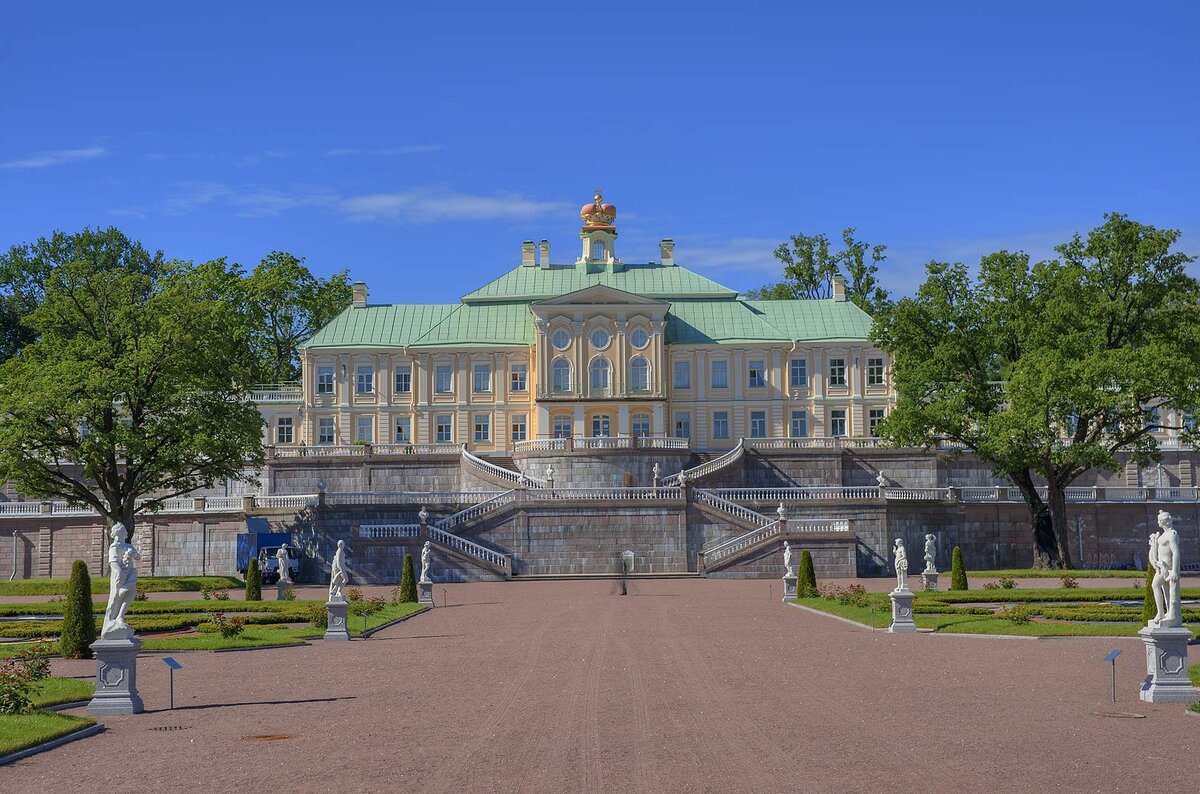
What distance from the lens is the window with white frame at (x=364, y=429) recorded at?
254 feet

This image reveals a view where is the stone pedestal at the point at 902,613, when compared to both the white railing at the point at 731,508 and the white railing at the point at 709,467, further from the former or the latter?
the white railing at the point at 709,467

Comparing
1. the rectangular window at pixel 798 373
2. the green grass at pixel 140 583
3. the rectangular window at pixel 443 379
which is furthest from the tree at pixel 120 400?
the rectangular window at pixel 798 373

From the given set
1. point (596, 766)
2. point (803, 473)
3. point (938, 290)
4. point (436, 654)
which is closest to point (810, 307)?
point (803, 473)

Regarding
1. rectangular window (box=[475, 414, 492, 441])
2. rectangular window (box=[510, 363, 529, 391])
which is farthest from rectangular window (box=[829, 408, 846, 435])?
rectangular window (box=[475, 414, 492, 441])

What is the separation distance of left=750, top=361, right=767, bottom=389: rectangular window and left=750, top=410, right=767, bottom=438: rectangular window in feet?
4.70

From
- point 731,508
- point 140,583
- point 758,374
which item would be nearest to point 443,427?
point 758,374

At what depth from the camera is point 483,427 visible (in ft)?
255

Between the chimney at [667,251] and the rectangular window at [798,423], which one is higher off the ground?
the chimney at [667,251]

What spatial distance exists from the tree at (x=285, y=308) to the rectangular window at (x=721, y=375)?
990 inches

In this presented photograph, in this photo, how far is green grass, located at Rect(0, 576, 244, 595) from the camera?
5203 cm

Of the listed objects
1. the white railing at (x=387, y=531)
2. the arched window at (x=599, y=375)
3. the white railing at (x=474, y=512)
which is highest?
the arched window at (x=599, y=375)

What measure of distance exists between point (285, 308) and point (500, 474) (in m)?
29.6

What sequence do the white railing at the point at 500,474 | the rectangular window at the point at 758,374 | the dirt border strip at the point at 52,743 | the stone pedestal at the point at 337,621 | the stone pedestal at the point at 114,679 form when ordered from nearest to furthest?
the dirt border strip at the point at 52,743 < the stone pedestal at the point at 114,679 < the stone pedestal at the point at 337,621 < the white railing at the point at 500,474 < the rectangular window at the point at 758,374

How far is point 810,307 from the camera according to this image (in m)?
80.8
